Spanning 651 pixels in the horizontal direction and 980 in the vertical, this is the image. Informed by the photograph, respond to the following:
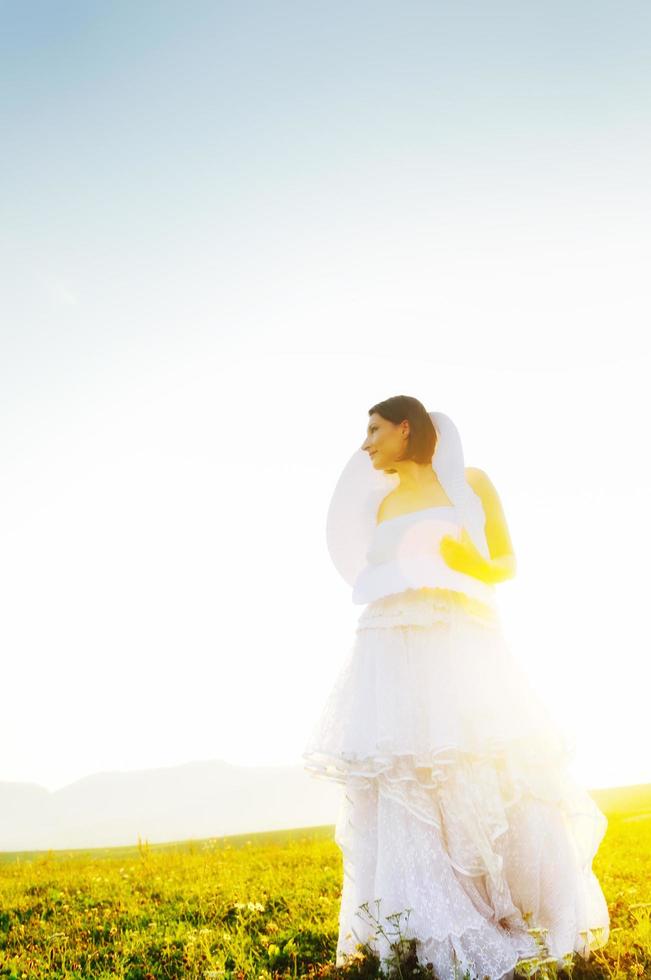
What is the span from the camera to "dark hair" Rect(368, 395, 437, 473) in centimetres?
543

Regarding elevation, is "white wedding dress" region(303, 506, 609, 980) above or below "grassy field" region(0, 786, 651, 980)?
above

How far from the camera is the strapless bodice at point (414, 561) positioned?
471 centimetres

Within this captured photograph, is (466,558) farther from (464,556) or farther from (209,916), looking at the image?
(209,916)

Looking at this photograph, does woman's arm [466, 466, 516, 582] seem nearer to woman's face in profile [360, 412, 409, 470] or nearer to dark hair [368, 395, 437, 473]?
dark hair [368, 395, 437, 473]

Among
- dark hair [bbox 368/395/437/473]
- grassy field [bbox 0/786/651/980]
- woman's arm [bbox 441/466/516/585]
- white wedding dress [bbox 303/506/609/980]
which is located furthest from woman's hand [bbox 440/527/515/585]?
grassy field [bbox 0/786/651/980]

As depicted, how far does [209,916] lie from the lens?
5945mm

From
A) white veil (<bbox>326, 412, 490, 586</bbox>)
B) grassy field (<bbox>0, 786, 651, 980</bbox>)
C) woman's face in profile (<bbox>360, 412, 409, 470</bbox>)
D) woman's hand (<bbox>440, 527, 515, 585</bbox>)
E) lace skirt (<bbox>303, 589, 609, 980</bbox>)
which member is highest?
woman's face in profile (<bbox>360, 412, 409, 470</bbox>)

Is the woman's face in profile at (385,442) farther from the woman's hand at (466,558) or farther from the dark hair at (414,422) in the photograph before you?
the woman's hand at (466,558)

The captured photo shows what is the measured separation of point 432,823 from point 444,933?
541 millimetres

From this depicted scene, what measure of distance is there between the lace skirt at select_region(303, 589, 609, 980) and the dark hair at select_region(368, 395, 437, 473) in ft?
4.79

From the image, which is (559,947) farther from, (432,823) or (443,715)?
(443,715)

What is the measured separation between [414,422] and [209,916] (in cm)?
454

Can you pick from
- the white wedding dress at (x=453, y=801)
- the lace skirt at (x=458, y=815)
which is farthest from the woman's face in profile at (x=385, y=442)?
the lace skirt at (x=458, y=815)

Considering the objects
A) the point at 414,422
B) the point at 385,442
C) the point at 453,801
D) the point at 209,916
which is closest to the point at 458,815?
the point at 453,801
